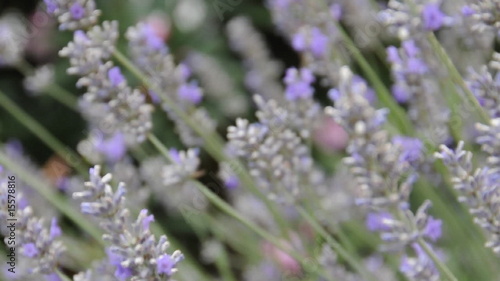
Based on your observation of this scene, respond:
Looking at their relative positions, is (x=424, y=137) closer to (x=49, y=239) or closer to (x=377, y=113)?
(x=377, y=113)

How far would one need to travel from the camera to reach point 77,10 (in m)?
1.01

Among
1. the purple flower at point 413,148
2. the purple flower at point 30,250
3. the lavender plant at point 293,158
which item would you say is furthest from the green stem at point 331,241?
the purple flower at point 30,250

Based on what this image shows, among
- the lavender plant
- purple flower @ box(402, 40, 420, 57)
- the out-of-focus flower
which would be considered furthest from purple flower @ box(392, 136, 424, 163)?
the out-of-focus flower

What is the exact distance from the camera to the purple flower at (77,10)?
1.01 metres

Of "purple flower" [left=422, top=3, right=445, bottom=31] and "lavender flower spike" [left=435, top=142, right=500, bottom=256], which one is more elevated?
"purple flower" [left=422, top=3, right=445, bottom=31]

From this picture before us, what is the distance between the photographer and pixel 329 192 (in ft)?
5.88

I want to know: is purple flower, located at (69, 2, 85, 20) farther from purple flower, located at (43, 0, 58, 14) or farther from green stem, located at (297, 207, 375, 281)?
green stem, located at (297, 207, 375, 281)

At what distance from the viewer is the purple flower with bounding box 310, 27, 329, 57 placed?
4.41ft

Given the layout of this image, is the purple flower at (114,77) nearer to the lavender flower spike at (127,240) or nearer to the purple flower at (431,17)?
the lavender flower spike at (127,240)

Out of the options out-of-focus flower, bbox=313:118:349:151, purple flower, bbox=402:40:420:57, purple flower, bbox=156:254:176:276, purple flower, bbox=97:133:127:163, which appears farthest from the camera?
out-of-focus flower, bbox=313:118:349:151

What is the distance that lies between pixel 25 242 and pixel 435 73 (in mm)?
733

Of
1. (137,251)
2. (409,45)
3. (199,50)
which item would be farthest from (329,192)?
(137,251)

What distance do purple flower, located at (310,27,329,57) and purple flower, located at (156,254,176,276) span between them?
2.35ft

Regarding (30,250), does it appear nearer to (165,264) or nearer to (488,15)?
(165,264)
